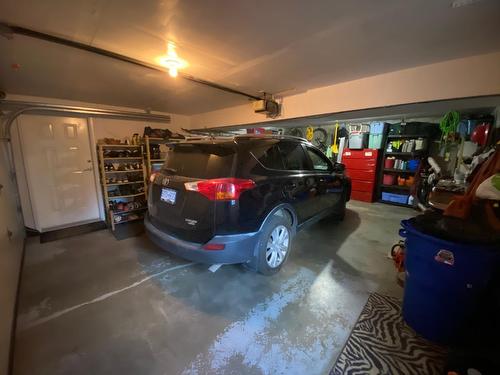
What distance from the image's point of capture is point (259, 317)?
5.68ft

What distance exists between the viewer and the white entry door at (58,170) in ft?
11.3

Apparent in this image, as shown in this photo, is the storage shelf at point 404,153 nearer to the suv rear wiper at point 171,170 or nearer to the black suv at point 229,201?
the black suv at point 229,201

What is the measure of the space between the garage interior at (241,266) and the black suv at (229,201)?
0.46 metres

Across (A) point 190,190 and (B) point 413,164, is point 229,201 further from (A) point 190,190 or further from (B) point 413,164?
(B) point 413,164

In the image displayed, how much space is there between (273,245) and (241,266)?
0.54 metres

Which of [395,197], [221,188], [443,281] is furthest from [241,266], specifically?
[395,197]

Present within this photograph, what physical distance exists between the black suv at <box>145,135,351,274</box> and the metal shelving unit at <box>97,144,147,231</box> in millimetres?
1967

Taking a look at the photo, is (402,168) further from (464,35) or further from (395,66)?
(464,35)

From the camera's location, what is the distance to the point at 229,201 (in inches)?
70.1

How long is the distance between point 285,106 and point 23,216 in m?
4.69

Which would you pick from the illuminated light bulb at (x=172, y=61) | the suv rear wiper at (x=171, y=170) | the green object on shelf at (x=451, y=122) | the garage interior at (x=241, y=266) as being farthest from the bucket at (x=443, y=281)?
the green object on shelf at (x=451, y=122)

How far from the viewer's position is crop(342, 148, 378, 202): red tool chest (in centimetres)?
542

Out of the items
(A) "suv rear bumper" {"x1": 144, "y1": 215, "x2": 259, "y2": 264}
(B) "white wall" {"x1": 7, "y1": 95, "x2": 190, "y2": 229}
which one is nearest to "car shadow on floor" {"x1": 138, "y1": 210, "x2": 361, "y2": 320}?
(A) "suv rear bumper" {"x1": 144, "y1": 215, "x2": 259, "y2": 264}

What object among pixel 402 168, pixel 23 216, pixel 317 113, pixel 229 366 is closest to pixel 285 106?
pixel 317 113
